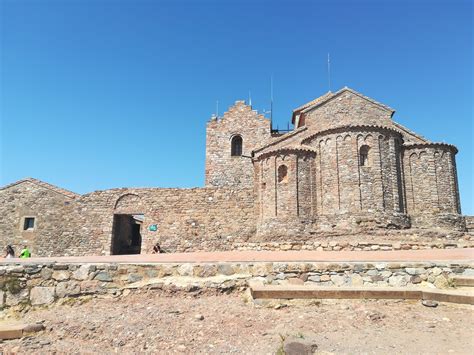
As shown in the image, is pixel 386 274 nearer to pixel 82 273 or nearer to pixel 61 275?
pixel 82 273

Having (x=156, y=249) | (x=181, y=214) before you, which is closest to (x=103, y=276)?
Result: (x=156, y=249)

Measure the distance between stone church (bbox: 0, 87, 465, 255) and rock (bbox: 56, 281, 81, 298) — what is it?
424 inches

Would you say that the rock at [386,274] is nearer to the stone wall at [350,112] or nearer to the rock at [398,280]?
the rock at [398,280]

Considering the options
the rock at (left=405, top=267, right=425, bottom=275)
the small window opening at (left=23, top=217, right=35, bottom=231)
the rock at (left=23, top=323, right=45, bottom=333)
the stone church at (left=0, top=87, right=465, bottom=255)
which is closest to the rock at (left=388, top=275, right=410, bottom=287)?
the rock at (left=405, top=267, right=425, bottom=275)

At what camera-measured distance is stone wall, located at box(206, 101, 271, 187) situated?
2725cm

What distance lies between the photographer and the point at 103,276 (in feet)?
21.5

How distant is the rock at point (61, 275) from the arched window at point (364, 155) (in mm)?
14162

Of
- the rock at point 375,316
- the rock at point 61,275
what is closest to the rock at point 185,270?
the rock at point 61,275

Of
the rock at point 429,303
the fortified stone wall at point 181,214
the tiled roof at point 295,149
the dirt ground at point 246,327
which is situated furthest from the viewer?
the fortified stone wall at point 181,214

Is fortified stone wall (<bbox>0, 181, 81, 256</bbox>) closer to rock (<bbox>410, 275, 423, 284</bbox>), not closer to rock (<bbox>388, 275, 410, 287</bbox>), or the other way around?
rock (<bbox>388, 275, 410, 287</bbox>)

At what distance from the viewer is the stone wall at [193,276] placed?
19.9ft

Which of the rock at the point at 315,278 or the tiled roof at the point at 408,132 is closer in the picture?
the rock at the point at 315,278

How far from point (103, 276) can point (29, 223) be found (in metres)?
18.7

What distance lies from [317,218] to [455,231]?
610cm
